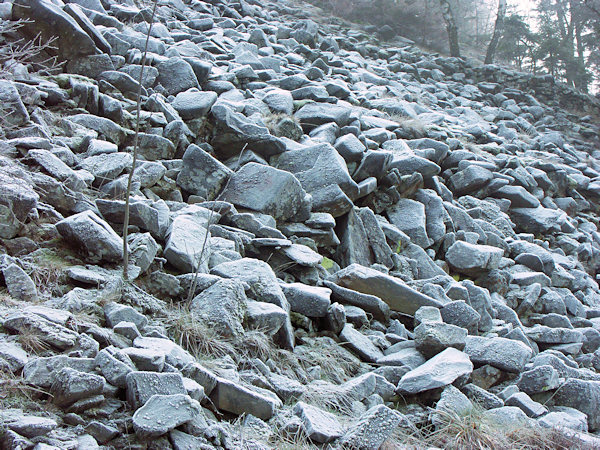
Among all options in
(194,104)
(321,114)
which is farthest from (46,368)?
(321,114)

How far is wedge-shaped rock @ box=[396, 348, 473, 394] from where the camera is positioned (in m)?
3.62

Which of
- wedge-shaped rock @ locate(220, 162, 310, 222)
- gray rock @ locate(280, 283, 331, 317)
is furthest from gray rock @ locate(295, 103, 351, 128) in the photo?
gray rock @ locate(280, 283, 331, 317)

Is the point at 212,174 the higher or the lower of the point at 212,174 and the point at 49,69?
the lower

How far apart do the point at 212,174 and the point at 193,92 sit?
181cm

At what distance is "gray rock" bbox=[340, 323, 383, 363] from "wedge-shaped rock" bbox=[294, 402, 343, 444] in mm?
1103

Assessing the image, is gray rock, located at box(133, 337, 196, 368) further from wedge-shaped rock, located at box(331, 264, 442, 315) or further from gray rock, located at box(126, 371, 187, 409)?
wedge-shaped rock, located at box(331, 264, 442, 315)

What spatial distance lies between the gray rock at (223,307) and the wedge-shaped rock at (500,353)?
189cm

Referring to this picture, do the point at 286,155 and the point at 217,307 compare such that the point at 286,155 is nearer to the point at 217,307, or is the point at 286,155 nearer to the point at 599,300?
the point at 217,307

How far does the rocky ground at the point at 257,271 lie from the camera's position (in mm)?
2678

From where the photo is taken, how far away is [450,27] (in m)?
19.3

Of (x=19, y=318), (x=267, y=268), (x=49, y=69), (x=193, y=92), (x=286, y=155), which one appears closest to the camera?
(x=19, y=318)

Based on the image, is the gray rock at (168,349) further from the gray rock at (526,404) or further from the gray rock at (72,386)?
the gray rock at (526,404)

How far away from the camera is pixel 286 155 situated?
6301mm

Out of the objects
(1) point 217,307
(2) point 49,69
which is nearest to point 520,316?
(1) point 217,307
